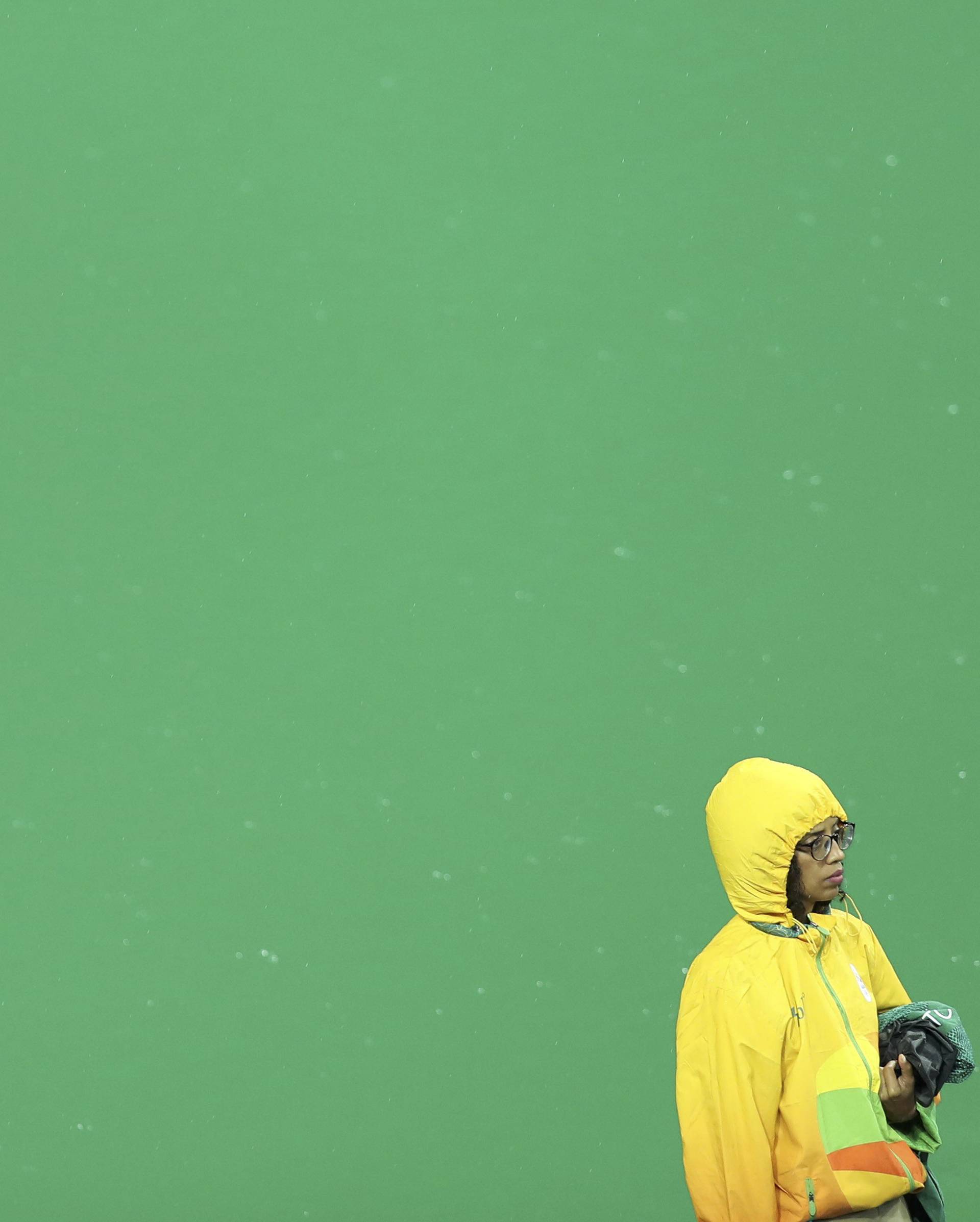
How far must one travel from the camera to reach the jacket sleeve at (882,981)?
1.88 m

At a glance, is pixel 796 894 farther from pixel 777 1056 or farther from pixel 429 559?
pixel 429 559

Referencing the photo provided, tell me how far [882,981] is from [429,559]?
4.06ft

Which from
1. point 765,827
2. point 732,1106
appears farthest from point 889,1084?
point 765,827

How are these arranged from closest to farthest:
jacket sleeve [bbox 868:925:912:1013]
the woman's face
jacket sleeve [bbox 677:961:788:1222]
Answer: jacket sleeve [bbox 677:961:788:1222], the woman's face, jacket sleeve [bbox 868:925:912:1013]

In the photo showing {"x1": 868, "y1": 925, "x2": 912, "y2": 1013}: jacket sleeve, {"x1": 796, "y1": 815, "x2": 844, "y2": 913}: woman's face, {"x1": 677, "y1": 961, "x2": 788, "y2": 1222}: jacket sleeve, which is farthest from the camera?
{"x1": 868, "y1": 925, "x2": 912, "y2": 1013}: jacket sleeve

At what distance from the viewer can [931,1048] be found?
1740mm

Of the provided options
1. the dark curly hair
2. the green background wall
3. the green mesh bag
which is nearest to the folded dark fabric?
the green mesh bag

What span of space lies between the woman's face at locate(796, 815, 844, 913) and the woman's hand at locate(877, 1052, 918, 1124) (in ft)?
0.73

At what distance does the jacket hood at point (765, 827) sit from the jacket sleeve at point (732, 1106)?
4.3 inches

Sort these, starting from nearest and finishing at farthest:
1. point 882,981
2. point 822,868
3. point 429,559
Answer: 1. point 822,868
2. point 882,981
3. point 429,559

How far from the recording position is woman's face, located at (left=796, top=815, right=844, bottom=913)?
1.76 meters

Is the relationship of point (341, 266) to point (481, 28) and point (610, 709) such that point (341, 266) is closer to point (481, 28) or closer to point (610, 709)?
point (481, 28)

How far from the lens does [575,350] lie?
2.76 m

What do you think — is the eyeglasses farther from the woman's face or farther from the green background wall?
the green background wall
